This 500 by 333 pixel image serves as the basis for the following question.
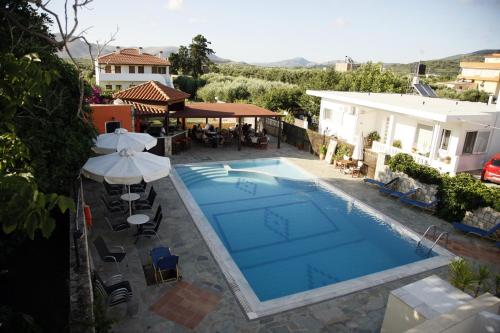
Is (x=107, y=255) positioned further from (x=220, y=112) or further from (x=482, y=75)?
(x=482, y=75)

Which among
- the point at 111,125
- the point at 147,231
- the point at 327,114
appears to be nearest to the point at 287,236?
the point at 147,231

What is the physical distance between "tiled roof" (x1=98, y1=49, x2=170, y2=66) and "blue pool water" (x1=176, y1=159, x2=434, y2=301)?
4676 cm

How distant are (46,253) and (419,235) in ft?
43.7

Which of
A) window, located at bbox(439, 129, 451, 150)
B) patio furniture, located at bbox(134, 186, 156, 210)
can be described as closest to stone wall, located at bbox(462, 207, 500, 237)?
window, located at bbox(439, 129, 451, 150)

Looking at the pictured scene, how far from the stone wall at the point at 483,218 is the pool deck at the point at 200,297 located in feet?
2.50

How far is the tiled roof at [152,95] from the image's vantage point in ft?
70.6

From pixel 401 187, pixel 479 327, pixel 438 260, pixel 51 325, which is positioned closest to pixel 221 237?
pixel 51 325

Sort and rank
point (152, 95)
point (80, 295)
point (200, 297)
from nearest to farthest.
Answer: point (80, 295) < point (200, 297) < point (152, 95)

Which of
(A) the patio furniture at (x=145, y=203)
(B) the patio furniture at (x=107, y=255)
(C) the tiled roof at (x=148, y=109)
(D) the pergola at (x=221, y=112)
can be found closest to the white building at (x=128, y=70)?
(D) the pergola at (x=221, y=112)

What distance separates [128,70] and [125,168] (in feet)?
181

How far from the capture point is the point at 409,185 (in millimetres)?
16641

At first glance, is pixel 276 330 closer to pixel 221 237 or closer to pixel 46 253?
pixel 221 237

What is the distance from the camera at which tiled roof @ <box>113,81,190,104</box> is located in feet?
70.6

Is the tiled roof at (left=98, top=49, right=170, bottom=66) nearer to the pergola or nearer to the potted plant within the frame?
the pergola
